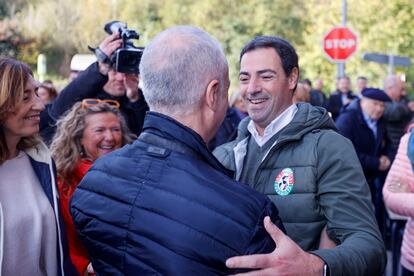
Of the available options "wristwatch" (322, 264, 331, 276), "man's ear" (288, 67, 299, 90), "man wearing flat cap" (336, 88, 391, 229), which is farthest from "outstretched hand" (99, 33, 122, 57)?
"man wearing flat cap" (336, 88, 391, 229)

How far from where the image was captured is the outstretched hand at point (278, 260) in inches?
74.3

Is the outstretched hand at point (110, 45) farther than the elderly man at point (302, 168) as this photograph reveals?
Yes

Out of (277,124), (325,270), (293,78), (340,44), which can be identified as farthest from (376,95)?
(340,44)

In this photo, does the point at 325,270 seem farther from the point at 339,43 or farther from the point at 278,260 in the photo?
the point at 339,43

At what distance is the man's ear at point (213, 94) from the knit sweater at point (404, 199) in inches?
71.7

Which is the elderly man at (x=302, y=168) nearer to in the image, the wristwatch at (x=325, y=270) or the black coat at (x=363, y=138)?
the wristwatch at (x=325, y=270)

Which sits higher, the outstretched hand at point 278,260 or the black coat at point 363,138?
the outstretched hand at point 278,260

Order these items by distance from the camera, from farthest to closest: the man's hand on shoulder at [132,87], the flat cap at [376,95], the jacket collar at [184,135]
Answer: the flat cap at [376,95]
the man's hand on shoulder at [132,87]
the jacket collar at [184,135]

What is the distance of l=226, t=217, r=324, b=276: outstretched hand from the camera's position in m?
1.89

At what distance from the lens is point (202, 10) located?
33031 millimetres

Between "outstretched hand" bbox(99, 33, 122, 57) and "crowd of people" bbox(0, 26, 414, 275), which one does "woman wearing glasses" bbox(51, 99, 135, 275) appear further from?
"outstretched hand" bbox(99, 33, 122, 57)

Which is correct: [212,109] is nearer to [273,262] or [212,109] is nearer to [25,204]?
[273,262]

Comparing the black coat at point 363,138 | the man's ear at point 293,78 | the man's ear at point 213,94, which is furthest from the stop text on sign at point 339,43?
the man's ear at point 213,94

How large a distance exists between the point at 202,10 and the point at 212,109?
1241 inches
